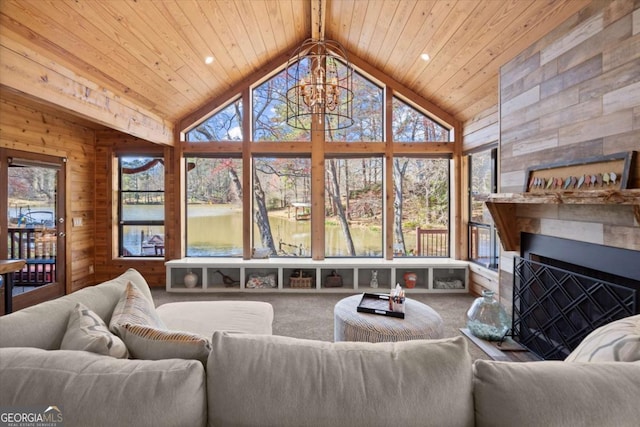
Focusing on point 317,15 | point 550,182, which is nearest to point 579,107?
point 550,182

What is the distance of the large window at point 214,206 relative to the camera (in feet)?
16.6

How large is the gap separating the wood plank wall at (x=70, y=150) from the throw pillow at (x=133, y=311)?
3452 mm

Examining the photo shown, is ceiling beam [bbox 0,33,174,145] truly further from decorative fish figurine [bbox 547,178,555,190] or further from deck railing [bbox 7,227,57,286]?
decorative fish figurine [bbox 547,178,555,190]

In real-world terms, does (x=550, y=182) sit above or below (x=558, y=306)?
above

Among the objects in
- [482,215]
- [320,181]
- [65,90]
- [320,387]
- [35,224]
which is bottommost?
[320,387]

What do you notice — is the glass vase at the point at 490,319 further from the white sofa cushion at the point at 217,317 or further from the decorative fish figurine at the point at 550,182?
the white sofa cushion at the point at 217,317

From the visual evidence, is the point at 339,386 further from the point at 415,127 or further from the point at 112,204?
the point at 112,204

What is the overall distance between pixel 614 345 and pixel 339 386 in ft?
3.19

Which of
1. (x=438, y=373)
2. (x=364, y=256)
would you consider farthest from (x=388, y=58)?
(x=438, y=373)

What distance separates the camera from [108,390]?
34.1 inches

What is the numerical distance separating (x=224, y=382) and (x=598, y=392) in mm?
1052

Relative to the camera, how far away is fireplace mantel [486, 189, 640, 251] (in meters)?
1.71

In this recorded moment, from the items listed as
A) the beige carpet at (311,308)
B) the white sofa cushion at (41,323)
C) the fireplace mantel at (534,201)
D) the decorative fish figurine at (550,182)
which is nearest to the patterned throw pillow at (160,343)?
the white sofa cushion at (41,323)

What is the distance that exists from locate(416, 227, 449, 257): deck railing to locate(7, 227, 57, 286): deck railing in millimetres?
5408
